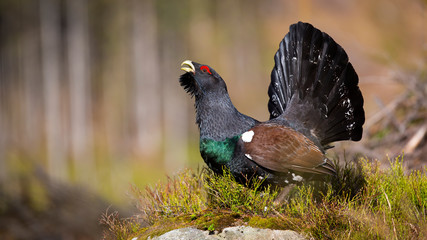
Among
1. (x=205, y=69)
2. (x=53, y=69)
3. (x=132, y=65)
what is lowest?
(x=205, y=69)

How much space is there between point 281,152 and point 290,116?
81 centimetres

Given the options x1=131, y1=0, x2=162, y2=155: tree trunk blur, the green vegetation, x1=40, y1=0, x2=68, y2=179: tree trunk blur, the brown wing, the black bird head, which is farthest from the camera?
x1=40, y1=0, x2=68, y2=179: tree trunk blur

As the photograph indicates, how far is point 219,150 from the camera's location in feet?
12.6

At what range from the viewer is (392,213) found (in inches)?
130

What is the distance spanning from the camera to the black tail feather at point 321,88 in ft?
14.6

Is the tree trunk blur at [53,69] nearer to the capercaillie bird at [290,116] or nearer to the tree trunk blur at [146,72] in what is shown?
the tree trunk blur at [146,72]

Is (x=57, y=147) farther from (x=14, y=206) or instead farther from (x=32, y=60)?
(x=14, y=206)

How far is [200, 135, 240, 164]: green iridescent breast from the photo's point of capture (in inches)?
151

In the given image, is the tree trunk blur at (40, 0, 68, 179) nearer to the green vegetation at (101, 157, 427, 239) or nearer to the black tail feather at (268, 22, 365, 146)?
the black tail feather at (268, 22, 365, 146)

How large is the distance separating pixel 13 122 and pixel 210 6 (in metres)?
26.9

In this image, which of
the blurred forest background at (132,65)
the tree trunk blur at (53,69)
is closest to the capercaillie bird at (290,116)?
the blurred forest background at (132,65)

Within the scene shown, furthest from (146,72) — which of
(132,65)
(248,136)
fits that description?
(248,136)

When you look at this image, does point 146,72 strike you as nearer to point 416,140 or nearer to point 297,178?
point 416,140

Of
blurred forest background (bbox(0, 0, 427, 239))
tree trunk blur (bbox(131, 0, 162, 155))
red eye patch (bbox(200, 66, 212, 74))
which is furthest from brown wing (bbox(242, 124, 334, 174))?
tree trunk blur (bbox(131, 0, 162, 155))
